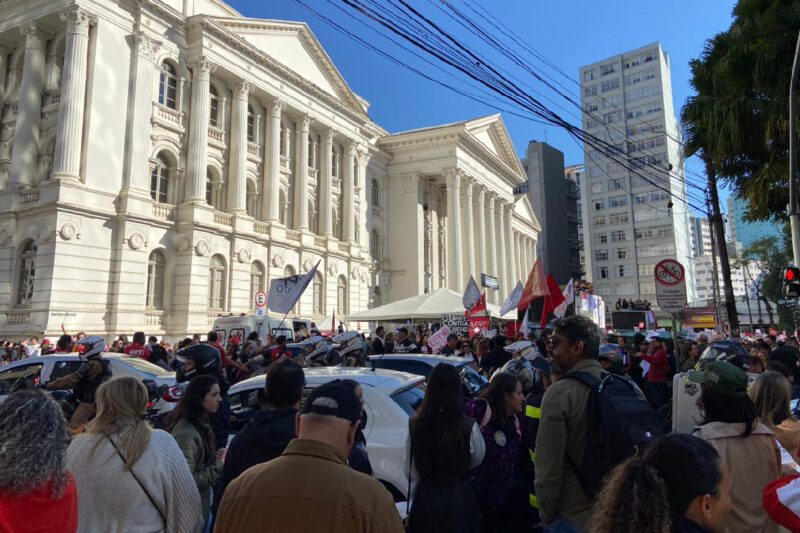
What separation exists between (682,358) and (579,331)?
10875 mm

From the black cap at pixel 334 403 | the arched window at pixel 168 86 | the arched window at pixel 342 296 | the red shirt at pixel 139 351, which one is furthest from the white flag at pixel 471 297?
the arched window at pixel 168 86

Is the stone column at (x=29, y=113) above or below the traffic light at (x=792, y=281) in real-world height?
above

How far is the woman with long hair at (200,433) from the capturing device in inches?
141

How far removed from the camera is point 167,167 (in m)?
26.8

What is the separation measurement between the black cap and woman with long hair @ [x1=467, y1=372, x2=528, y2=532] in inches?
76.1

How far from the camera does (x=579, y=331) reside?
3248mm

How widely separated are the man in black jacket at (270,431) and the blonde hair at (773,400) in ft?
9.76

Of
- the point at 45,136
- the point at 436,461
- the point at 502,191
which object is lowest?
the point at 436,461

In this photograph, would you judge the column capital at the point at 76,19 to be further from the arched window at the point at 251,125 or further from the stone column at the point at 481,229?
the stone column at the point at 481,229

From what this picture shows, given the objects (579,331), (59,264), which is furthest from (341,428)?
(59,264)

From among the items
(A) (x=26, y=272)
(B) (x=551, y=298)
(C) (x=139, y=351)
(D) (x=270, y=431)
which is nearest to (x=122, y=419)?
(D) (x=270, y=431)

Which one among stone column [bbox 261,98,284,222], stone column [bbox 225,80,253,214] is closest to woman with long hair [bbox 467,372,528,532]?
stone column [bbox 225,80,253,214]

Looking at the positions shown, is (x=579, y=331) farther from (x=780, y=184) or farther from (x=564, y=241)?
(x=564, y=241)

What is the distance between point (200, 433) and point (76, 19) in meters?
25.2
